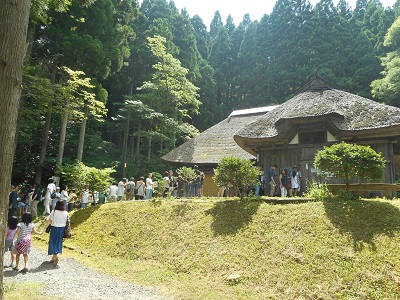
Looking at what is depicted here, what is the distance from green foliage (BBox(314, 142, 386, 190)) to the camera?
8227 millimetres

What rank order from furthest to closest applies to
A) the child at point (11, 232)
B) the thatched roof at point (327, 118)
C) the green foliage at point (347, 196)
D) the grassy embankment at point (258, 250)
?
the thatched roof at point (327, 118) → the green foliage at point (347, 196) → the child at point (11, 232) → the grassy embankment at point (258, 250)

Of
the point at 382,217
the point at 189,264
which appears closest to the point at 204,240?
the point at 189,264

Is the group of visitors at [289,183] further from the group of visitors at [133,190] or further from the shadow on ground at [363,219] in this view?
the group of visitors at [133,190]

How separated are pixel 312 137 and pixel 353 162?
6101mm

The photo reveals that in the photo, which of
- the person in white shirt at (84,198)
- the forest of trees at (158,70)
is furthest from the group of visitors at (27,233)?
the forest of trees at (158,70)

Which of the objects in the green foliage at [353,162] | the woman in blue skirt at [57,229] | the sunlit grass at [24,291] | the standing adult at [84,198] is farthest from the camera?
the standing adult at [84,198]

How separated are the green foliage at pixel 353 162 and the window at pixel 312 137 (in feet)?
18.1

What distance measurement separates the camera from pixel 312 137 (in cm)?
1424

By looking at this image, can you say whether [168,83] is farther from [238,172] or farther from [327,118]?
[238,172]

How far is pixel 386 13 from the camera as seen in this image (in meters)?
35.8

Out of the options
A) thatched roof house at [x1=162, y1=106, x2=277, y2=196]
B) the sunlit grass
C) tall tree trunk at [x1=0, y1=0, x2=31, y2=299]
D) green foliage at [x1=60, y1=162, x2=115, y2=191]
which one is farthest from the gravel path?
thatched roof house at [x1=162, y1=106, x2=277, y2=196]

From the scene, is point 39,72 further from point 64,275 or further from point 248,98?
point 248,98

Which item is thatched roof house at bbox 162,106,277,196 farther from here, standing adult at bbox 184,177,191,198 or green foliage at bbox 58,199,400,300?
green foliage at bbox 58,199,400,300

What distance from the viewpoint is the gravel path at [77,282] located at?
240 inches
